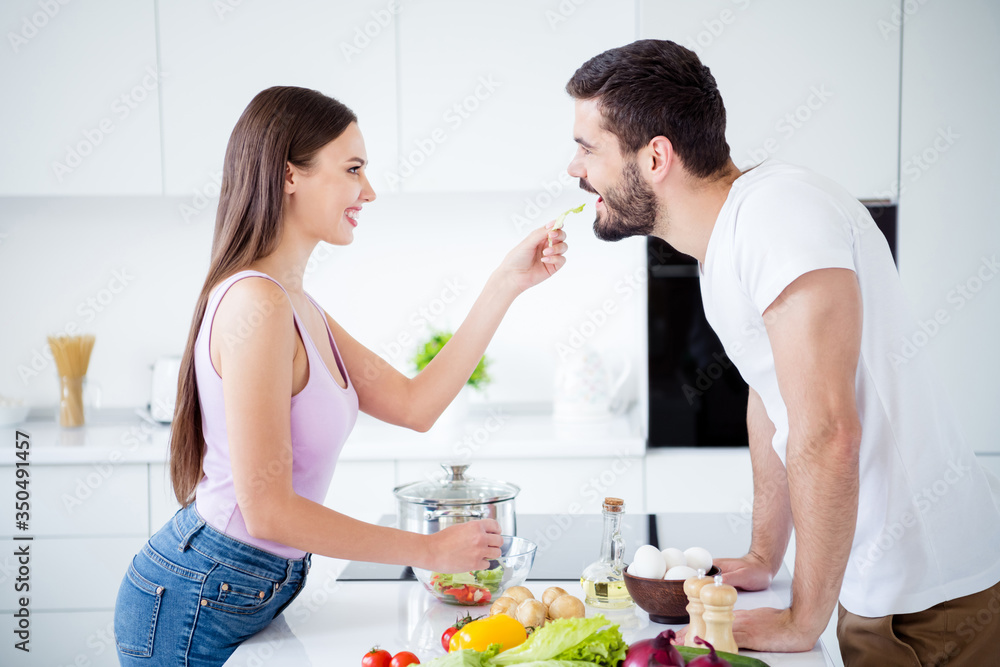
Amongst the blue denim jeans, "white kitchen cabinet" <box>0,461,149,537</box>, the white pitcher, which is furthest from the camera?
the white pitcher

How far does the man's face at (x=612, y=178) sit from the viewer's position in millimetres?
1342

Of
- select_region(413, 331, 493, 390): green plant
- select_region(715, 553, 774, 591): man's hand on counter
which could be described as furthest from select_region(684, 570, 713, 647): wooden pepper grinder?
select_region(413, 331, 493, 390): green plant

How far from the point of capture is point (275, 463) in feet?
3.51

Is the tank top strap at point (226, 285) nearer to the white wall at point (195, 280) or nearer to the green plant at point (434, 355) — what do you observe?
the green plant at point (434, 355)

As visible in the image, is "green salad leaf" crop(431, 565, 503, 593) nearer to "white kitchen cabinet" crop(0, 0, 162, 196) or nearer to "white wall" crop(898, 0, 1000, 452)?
"white wall" crop(898, 0, 1000, 452)

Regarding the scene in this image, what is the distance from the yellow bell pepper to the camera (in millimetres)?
910

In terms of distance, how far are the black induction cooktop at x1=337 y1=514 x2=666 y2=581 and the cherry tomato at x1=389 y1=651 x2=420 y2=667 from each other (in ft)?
1.28

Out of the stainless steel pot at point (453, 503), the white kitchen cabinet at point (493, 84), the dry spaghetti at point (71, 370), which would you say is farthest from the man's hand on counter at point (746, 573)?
the dry spaghetti at point (71, 370)

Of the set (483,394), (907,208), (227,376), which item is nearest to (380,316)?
(483,394)

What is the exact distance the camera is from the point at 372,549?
111 cm

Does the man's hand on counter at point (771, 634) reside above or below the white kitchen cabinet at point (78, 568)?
above

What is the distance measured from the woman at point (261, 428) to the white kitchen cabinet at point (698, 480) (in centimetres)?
144

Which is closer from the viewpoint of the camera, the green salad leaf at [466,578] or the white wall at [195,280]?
the green salad leaf at [466,578]

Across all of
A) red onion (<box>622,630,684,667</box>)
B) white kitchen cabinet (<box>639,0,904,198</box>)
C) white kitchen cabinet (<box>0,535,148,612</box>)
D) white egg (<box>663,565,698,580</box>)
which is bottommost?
white kitchen cabinet (<box>0,535,148,612</box>)
